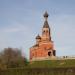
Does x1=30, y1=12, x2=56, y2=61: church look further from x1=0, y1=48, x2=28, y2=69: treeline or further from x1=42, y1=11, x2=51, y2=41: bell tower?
x1=0, y1=48, x2=28, y2=69: treeline

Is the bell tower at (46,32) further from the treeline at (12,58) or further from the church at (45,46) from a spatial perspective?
the treeline at (12,58)

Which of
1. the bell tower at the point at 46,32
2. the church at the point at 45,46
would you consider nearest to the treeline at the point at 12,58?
the church at the point at 45,46

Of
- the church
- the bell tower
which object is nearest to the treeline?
the church

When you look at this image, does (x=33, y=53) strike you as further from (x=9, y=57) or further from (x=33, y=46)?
(x=9, y=57)

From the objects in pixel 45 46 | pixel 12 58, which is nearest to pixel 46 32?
pixel 45 46

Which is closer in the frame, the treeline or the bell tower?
→ the treeline

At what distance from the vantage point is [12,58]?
81.3m

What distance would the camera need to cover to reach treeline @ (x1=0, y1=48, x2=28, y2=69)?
7475cm

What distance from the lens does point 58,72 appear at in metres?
50.6

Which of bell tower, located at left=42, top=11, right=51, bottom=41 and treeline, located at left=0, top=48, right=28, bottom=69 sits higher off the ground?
bell tower, located at left=42, top=11, right=51, bottom=41

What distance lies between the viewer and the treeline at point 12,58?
74750 mm

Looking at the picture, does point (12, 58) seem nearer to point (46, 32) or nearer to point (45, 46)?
point (45, 46)

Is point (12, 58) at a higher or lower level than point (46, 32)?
lower

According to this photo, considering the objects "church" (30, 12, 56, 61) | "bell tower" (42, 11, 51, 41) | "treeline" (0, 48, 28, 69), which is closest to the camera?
"treeline" (0, 48, 28, 69)
